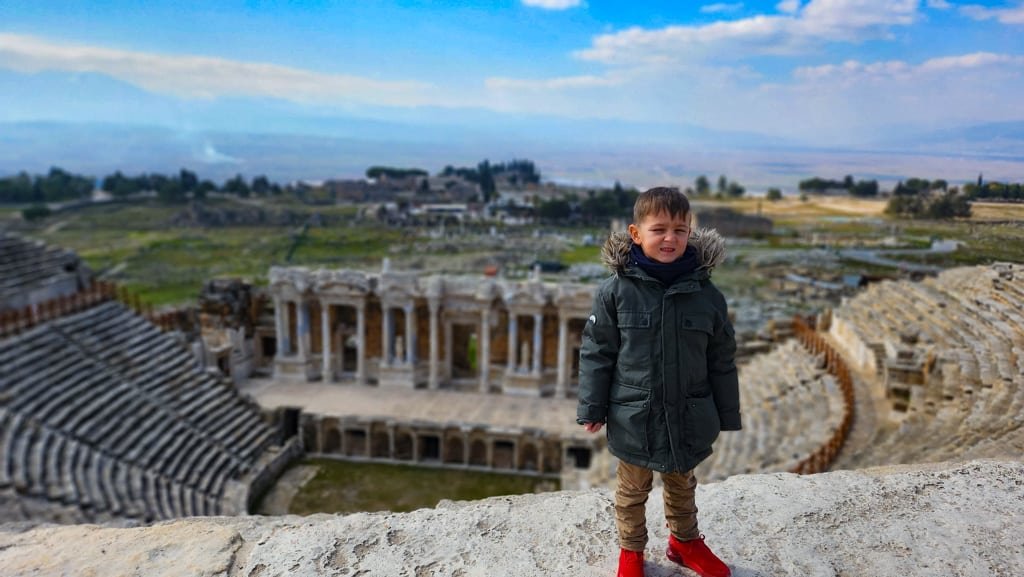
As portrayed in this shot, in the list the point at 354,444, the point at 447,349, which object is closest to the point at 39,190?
the point at 447,349

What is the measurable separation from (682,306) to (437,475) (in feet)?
55.6

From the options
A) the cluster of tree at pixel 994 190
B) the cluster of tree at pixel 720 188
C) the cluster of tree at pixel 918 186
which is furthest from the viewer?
the cluster of tree at pixel 720 188

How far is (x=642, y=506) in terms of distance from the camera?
3.61m

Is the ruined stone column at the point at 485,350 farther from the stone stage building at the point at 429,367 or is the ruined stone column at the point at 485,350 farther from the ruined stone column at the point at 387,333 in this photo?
the ruined stone column at the point at 387,333

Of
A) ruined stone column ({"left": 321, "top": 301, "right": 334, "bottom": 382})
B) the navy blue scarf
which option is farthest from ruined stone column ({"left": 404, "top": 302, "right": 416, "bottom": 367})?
the navy blue scarf

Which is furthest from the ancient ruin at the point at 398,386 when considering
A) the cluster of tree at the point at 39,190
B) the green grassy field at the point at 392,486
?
the cluster of tree at the point at 39,190

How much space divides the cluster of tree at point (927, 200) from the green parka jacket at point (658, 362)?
18.8ft

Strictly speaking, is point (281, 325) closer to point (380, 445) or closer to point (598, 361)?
point (380, 445)

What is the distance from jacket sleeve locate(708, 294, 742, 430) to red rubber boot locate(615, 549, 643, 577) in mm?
826

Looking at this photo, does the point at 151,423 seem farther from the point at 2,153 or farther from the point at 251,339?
the point at 2,153

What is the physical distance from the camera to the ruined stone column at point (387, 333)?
933 inches

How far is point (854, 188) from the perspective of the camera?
76.7ft

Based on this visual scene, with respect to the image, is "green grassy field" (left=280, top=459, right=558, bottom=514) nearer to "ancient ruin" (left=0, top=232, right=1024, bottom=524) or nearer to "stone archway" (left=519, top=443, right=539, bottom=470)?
"stone archway" (left=519, top=443, right=539, bottom=470)

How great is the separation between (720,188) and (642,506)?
33.8 meters
